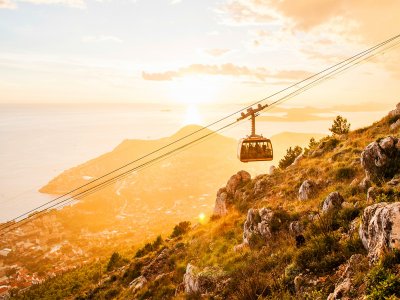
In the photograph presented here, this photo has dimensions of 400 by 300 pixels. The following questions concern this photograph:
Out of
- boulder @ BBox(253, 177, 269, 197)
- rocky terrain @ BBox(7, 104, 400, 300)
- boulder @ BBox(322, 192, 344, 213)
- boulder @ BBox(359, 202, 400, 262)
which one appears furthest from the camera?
boulder @ BBox(253, 177, 269, 197)

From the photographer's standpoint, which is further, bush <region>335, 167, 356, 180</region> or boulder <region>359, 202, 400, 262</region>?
bush <region>335, 167, 356, 180</region>

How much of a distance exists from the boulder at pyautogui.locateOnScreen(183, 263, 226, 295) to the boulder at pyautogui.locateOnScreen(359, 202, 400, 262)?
254 inches

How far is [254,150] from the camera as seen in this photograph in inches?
816

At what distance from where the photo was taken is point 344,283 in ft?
24.5

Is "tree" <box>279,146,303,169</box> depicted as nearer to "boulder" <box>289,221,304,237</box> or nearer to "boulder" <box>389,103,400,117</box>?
"boulder" <box>389,103,400,117</box>

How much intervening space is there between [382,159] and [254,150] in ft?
28.6

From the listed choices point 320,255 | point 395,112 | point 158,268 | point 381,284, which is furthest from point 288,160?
point 381,284

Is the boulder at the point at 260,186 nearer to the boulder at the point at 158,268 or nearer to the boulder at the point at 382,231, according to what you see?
the boulder at the point at 158,268

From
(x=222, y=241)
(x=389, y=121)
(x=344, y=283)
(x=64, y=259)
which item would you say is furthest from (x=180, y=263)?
(x=64, y=259)

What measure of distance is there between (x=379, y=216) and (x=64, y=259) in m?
97.7

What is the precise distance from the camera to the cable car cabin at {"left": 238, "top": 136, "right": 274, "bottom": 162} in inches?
798

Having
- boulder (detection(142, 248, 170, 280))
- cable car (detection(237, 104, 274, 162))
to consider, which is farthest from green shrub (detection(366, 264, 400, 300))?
boulder (detection(142, 248, 170, 280))

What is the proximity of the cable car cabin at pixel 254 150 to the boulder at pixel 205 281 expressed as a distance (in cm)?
880

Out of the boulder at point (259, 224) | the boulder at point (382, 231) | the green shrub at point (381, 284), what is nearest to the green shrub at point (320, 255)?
the boulder at point (382, 231)
